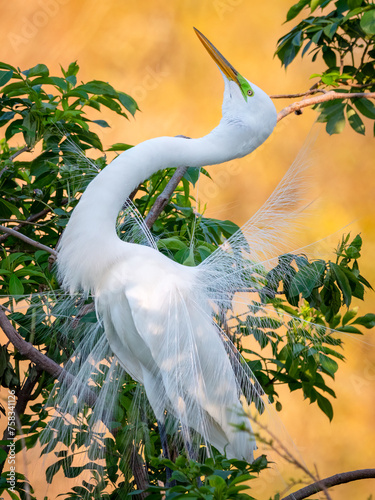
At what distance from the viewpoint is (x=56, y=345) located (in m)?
1.48

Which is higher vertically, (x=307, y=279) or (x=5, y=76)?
(x=5, y=76)

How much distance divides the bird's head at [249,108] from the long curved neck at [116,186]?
0.7 inches

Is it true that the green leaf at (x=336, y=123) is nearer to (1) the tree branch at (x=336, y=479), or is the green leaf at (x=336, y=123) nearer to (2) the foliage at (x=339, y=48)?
(2) the foliage at (x=339, y=48)

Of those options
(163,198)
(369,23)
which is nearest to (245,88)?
(163,198)

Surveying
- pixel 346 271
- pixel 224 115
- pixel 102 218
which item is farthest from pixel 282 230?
pixel 102 218

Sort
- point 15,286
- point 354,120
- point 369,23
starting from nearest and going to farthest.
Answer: point 15,286 → point 369,23 → point 354,120

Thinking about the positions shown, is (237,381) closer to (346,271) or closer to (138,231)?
(346,271)

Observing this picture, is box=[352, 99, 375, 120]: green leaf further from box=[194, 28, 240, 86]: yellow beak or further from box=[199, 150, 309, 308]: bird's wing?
box=[194, 28, 240, 86]: yellow beak

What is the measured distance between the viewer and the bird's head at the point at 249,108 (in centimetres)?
122

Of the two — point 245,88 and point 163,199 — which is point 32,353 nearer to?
point 163,199

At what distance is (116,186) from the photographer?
1226mm

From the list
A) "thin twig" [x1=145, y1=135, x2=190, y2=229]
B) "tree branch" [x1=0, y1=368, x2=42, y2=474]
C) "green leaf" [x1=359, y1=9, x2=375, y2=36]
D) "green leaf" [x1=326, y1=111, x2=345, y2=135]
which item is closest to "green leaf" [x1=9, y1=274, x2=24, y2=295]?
"tree branch" [x1=0, y1=368, x2=42, y2=474]

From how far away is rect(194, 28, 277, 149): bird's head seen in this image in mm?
1225

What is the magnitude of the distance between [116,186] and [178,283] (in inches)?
10.6
